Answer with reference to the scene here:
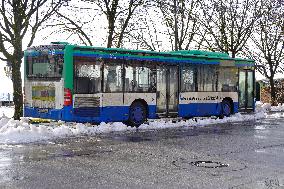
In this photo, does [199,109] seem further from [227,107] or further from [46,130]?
[46,130]

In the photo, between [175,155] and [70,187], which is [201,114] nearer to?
[175,155]

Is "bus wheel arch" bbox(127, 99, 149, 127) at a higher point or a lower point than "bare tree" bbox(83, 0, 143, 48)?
lower

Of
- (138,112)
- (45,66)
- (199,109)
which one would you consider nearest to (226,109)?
(199,109)

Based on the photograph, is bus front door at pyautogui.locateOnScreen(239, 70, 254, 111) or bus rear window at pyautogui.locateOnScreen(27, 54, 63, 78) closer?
bus rear window at pyautogui.locateOnScreen(27, 54, 63, 78)

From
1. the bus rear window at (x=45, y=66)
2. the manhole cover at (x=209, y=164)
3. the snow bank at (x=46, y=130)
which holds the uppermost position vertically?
the bus rear window at (x=45, y=66)

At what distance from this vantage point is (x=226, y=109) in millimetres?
22031

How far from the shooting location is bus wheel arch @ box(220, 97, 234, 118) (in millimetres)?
21828

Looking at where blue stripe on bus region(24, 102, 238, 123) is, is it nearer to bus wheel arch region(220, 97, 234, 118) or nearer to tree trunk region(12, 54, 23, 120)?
bus wheel arch region(220, 97, 234, 118)

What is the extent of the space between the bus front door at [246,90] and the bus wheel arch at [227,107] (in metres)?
0.86

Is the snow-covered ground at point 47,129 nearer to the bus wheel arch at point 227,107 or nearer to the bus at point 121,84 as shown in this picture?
the bus at point 121,84

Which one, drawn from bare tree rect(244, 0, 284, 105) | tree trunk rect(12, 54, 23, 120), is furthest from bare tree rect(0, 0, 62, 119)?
bare tree rect(244, 0, 284, 105)

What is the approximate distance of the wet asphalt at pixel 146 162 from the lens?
7.25 metres

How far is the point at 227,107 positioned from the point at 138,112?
6.38m

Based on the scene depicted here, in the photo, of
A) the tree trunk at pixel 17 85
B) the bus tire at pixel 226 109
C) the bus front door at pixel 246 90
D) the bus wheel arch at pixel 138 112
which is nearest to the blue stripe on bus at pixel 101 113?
the bus wheel arch at pixel 138 112
